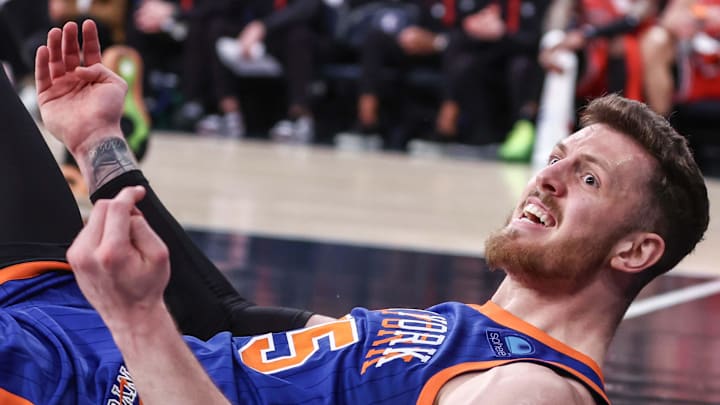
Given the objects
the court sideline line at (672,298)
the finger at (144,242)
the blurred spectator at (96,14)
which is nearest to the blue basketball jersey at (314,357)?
the finger at (144,242)

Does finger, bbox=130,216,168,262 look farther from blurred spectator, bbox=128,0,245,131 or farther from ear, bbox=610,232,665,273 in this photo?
blurred spectator, bbox=128,0,245,131

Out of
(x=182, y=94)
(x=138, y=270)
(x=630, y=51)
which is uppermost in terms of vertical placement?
(x=138, y=270)

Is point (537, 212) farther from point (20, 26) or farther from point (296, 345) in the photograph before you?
point (20, 26)

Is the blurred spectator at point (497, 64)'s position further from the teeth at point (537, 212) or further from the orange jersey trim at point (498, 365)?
the orange jersey trim at point (498, 365)

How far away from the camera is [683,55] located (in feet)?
25.1

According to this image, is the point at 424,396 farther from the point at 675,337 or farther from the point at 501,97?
the point at 501,97

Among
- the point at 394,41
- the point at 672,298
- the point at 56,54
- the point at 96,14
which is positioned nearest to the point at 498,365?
the point at 56,54

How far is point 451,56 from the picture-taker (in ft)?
28.7

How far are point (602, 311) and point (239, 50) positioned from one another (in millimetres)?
7734

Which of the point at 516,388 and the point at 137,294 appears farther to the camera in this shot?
the point at 516,388

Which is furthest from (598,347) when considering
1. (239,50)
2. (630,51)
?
(239,50)

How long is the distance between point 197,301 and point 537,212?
2.44 feet

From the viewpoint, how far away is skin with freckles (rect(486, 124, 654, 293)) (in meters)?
1.85

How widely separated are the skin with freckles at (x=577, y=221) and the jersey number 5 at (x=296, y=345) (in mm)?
270
